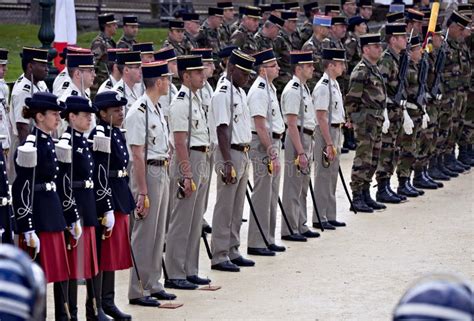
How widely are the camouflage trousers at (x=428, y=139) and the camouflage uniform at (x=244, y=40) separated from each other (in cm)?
301

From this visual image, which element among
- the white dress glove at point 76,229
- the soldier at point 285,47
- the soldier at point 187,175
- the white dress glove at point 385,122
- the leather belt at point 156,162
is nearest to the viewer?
the white dress glove at point 76,229

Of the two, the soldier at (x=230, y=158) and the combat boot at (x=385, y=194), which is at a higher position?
the soldier at (x=230, y=158)

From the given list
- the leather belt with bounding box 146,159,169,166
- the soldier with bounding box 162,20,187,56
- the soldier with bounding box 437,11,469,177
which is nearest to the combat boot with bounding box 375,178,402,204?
the soldier with bounding box 437,11,469,177

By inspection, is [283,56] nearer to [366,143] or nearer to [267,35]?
[267,35]

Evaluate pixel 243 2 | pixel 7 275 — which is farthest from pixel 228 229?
pixel 243 2

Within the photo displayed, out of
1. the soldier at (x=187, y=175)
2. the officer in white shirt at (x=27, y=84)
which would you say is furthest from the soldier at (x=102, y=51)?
the soldier at (x=187, y=175)

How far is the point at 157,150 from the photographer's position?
29.9 feet

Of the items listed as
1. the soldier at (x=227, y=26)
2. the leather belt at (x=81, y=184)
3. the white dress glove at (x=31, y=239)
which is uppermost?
the leather belt at (x=81, y=184)

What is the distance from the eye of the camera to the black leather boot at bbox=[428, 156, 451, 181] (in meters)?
17.0

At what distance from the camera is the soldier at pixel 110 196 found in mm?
8383

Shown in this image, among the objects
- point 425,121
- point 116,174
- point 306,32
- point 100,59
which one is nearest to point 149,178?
point 116,174

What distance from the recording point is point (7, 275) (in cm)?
260

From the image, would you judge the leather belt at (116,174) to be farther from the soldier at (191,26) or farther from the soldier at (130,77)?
the soldier at (191,26)

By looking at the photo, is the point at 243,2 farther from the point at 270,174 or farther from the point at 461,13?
the point at 270,174
